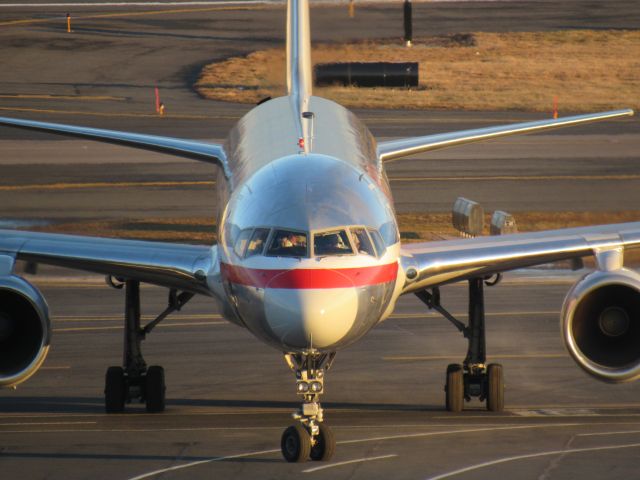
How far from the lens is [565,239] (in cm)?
2430

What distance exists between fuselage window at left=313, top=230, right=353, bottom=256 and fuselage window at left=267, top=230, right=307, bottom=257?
165 millimetres

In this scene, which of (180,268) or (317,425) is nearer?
(317,425)

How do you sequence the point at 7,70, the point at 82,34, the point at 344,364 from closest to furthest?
the point at 344,364 < the point at 7,70 < the point at 82,34

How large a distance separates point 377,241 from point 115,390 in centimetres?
745

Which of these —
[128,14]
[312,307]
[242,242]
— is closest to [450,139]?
[242,242]

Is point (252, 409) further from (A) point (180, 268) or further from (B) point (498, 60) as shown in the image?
(B) point (498, 60)

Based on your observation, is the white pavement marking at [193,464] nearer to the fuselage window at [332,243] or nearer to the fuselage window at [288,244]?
the fuselage window at [288,244]

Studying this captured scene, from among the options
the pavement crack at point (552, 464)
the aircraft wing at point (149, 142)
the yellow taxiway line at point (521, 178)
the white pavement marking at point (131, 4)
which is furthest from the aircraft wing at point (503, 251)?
the white pavement marking at point (131, 4)

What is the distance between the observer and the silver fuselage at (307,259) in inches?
746

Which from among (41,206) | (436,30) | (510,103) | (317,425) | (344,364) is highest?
(436,30)

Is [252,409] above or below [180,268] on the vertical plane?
below

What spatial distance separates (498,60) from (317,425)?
205ft

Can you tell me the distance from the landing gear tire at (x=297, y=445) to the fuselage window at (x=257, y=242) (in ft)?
8.60

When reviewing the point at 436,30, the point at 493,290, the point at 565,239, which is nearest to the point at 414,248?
the point at 565,239
